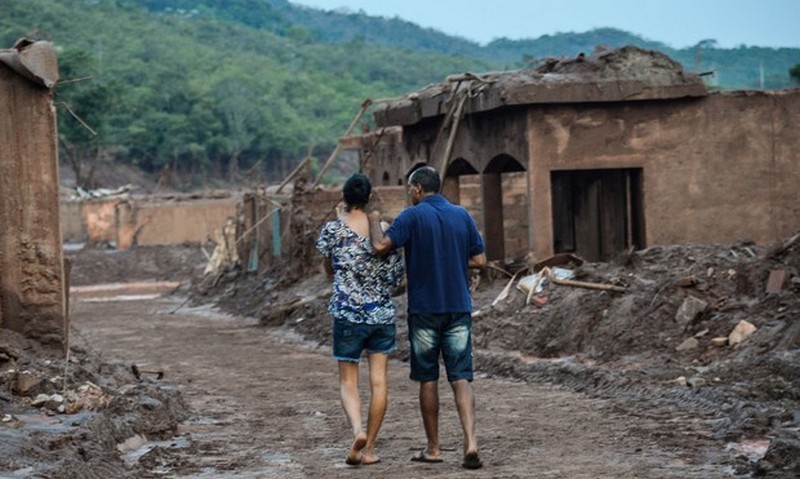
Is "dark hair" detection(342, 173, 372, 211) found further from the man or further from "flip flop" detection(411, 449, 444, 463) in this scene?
"flip flop" detection(411, 449, 444, 463)

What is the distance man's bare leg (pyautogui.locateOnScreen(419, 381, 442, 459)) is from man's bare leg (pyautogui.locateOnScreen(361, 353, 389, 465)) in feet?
0.88

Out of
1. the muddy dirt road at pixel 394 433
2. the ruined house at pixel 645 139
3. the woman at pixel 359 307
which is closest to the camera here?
the muddy dirt road at pixel 394 433

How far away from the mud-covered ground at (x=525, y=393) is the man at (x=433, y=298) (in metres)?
0.50

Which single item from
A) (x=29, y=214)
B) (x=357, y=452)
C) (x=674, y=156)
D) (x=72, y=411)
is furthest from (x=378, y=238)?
(x=674, y=156)

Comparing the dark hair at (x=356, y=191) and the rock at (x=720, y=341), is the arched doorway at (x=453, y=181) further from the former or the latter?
the dark hair at (x=356, y=191)

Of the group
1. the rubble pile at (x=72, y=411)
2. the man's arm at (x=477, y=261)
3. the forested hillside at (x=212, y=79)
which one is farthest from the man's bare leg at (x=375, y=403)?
the forested hillside at (x=212, y=79)

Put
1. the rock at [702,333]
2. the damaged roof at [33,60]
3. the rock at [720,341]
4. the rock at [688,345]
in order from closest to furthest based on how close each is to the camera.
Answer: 1. the damaged roof at [33,60]
2. the rock at [720,341]
3. the rock at [688,345]
4. the rock at [702,333]

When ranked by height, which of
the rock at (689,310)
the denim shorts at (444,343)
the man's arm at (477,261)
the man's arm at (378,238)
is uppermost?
the man's arm at (378,238)

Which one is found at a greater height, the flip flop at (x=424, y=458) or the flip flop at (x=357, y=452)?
the flip flop at (x=357, y=452)

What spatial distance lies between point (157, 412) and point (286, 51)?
132908mm

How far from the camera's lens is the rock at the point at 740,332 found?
49.3 ft

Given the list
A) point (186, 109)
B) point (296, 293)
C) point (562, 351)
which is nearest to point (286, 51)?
point (186, 109)

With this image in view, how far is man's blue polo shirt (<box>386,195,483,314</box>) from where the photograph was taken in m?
10.2

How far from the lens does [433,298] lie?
10.2 meters
